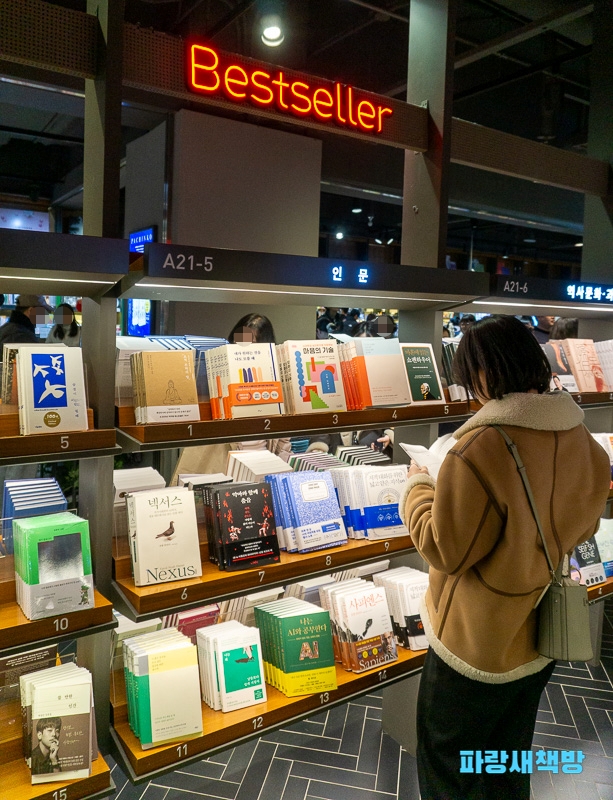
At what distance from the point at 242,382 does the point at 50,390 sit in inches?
28.0

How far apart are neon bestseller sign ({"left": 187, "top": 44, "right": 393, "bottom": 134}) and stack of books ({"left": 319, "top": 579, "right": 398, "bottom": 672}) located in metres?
2.16

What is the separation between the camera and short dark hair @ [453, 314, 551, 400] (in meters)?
2.07

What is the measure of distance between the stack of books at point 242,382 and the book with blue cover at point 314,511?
367 mm

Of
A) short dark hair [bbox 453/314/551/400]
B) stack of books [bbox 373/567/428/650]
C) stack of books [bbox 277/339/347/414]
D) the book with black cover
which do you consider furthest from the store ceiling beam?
the book with black cover

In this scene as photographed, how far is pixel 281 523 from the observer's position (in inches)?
109

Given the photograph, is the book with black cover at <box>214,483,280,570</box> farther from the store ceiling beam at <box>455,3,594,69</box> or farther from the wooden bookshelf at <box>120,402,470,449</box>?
the store ceiling beam at <box>455,3,594,69</box>

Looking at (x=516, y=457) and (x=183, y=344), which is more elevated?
(x=183, y=344)

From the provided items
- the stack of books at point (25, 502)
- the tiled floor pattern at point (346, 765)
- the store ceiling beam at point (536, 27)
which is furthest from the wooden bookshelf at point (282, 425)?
the store ceiling beam at point (536, 27)

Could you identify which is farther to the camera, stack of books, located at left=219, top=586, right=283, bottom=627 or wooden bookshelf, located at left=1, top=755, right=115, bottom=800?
stack of books, located at left=219, top=586, right=283, bottom=627

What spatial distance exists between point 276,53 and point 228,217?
6.10 ft

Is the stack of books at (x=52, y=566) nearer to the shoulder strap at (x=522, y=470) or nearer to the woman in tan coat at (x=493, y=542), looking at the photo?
the woman in tan coat at (x=493, y=542)

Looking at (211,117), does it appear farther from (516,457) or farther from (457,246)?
(457,246)

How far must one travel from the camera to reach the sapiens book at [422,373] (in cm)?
309

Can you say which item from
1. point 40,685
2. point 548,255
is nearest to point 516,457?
point 40,685
